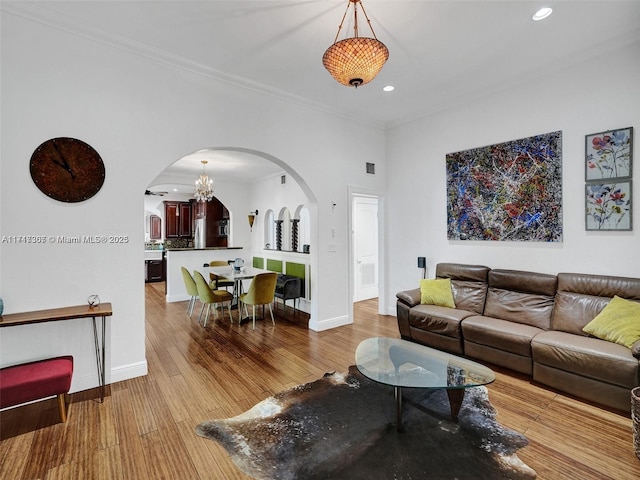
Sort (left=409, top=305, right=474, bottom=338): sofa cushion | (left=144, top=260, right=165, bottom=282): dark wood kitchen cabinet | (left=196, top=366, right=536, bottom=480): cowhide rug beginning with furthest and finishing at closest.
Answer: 1. (left=144, top=260, right=165, bottom=282): dark wood kitchen cabinet
2. (left=409, top=305, right=474, bottom=338): sofa cushion
3. (left=196, top=366, right=536, bottom=480): cowhide rug

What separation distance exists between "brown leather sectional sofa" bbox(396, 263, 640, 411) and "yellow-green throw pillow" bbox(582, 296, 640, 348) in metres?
0.08

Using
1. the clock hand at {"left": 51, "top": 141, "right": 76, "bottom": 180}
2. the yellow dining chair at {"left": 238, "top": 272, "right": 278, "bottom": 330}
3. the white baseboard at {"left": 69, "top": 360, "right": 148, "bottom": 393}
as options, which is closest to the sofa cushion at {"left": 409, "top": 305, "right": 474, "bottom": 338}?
the yellow dining chair at {"left": 238, "top": 272, "right": 278, "bottom": 330}

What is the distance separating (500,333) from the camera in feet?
10.5

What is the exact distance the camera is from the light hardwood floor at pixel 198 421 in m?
1.94

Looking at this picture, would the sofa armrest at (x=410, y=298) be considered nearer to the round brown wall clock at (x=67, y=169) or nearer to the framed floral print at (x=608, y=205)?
the framed floral print at (x=608, y=205)

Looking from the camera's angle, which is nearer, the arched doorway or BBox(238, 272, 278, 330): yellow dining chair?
BBox(238, 272, 278, 330): yellow dining chair

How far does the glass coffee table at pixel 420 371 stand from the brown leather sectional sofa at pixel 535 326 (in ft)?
2.90

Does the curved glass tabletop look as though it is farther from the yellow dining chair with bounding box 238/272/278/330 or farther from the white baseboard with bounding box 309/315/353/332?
the yellow dining chair with bounding box 238/272/278/330

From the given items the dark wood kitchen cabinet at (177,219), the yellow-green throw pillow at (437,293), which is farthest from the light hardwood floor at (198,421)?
the dark wood kitchen cabinet at (177,219)

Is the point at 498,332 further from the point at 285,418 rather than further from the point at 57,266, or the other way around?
the point at 57,266

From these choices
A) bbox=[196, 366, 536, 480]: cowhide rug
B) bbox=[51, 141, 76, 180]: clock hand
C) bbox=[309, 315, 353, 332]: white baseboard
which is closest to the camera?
bbox=[196, 366, 536, 480]: cowhide rug

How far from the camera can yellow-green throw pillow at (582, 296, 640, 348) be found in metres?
2.64

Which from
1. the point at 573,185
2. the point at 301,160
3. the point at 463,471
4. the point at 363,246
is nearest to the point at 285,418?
the point at 463,471

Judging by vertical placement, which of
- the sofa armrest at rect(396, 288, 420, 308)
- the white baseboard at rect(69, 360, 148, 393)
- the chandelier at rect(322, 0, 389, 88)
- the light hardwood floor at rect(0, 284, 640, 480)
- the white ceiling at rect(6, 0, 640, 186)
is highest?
the white ceiling at rect(6, 0, 640, 186)
